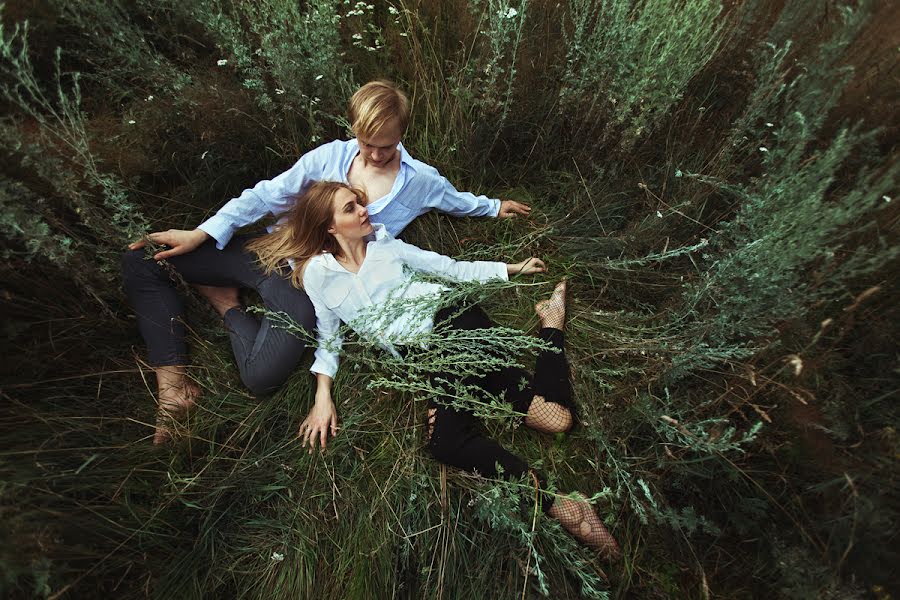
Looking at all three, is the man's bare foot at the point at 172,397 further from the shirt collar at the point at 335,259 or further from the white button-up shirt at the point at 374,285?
the shirt collar at the point at 335,259

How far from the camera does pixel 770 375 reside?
5.33ft

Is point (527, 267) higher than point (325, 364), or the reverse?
point (527, 267)

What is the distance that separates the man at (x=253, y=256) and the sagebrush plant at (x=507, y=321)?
0.35ft

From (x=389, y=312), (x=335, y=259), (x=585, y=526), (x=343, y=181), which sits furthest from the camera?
(x=343, y=181)

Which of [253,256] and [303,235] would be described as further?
[253,256]

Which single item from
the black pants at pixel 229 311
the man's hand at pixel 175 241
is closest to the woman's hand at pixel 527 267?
the black pants at pixel 229 311

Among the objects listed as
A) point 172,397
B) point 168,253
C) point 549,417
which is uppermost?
point 168,253

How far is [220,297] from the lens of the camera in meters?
2.34

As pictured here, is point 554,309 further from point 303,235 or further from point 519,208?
point 303,235

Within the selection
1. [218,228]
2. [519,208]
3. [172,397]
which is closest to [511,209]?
[519,208]

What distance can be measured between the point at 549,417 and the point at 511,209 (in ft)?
3.65

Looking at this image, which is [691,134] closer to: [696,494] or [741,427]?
[741,427]

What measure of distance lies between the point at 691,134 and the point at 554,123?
0.65 meters

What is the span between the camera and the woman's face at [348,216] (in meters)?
2.10
